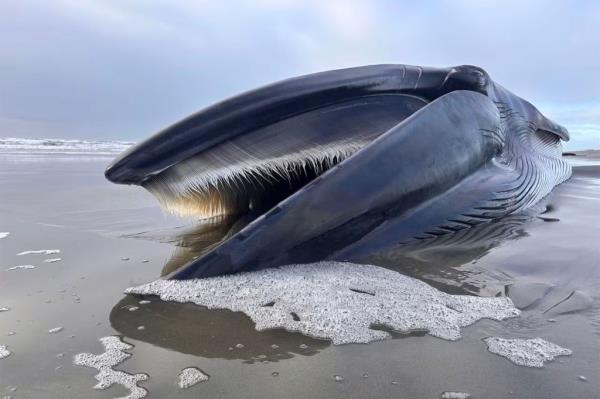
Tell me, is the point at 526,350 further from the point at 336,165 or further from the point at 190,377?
the point at 336,165

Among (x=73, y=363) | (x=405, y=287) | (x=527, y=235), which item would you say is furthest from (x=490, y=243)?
(x=73, y=363)

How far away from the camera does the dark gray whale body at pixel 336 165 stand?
3.02 meters

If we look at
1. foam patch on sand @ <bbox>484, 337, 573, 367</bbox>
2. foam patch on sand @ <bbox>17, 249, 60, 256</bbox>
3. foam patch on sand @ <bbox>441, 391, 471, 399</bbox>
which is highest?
foam patch on sand @ <bbox>17, 249, 60, 256</bbox>

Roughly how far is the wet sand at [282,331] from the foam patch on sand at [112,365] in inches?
1.5

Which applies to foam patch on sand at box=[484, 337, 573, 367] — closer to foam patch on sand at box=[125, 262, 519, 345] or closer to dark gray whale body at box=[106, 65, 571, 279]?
foam patch on sand at box=[125, 262, 519, 345]

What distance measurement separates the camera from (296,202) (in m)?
2.99

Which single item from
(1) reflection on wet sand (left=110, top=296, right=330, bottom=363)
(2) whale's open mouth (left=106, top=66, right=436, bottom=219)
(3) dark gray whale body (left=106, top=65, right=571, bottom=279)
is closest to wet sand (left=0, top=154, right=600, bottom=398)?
(1) reflection on wet sand (left=110, top=296, right=330, bottom=363)

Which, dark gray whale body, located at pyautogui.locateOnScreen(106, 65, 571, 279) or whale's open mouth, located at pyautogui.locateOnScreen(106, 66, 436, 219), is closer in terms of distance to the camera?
dark gray whale body, located at pyautogui.locateOnScreen(106, 65, 571, 279)

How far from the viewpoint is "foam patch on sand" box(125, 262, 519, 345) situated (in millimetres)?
2254

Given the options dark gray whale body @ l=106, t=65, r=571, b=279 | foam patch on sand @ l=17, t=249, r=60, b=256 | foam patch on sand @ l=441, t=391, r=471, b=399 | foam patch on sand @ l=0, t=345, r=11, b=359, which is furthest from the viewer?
foam patch on sand @ l=17, t=249, r=60, b=256

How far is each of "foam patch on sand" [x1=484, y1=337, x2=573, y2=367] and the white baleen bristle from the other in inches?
76.4

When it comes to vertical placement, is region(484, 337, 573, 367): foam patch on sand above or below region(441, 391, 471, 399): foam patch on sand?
above

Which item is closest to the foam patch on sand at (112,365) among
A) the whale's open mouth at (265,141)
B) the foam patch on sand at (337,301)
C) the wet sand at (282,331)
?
the wet sand at (282,331)

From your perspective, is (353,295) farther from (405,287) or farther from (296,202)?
(296,202)
